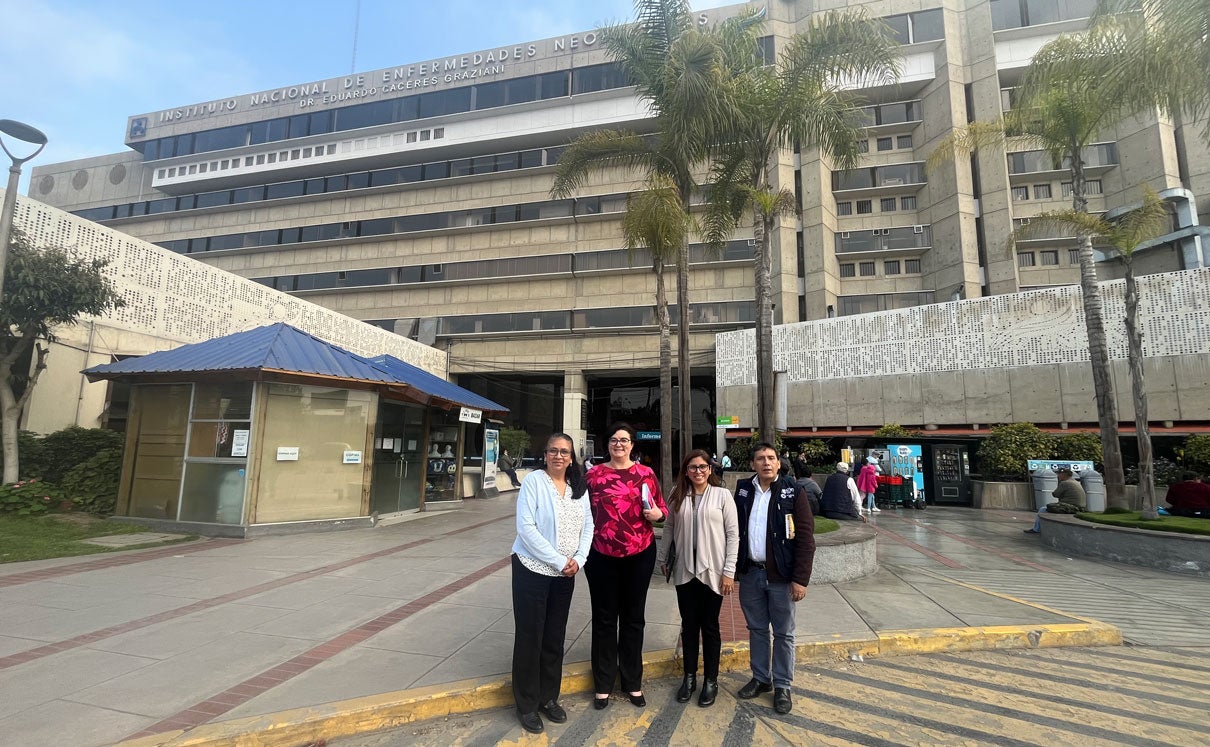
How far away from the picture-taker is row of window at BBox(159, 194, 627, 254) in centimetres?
3681

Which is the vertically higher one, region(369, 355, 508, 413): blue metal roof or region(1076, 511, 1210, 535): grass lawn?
region(369, 355, 508, 413): blue metal roof

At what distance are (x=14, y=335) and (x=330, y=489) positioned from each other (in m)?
6.84

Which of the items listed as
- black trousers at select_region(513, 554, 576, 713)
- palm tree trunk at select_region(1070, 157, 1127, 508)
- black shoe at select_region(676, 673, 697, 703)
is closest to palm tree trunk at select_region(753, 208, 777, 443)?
black shoe at select_region(676, 673, 697, 703)

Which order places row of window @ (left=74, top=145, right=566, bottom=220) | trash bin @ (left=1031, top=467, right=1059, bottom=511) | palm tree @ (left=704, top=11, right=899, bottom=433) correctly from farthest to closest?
1. row of window @ (left=74, top=145, right=566, bottom=220)
2. trash bin @ (left=1031, top=467, right=1059, bottom=511)
3. palm tree @ (left=704, top=11, right=899, bottom=433)

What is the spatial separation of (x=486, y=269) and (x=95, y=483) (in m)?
28.7

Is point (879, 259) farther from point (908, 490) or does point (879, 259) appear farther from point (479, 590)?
point (479, 590)

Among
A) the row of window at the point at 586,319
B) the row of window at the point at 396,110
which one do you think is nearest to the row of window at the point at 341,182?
the row of window at the point at 396,110

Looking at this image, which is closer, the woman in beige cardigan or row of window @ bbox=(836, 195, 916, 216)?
the woman in beige cardigan

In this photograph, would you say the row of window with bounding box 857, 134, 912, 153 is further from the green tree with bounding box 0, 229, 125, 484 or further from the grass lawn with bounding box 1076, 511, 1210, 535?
the green tree with bounding box 0, 229, 125, 484

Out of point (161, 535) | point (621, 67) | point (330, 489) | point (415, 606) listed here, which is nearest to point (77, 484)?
point (161, 535)

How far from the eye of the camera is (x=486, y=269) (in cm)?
3766

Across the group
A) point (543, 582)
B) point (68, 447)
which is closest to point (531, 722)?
point (543, 582)

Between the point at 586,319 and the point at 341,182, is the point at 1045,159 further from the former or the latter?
the point at 341,182

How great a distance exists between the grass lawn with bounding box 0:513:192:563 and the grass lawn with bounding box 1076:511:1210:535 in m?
15.7
